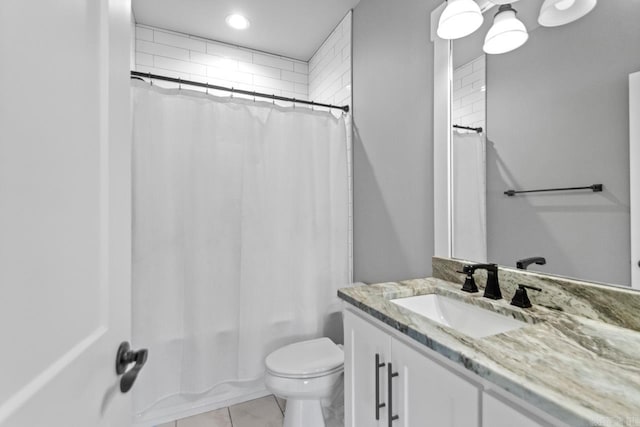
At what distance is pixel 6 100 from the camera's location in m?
0.37

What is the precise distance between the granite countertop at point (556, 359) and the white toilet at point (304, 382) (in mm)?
698

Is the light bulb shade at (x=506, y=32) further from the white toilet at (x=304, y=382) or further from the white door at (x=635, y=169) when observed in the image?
the white toilet at (x=304, y=382)

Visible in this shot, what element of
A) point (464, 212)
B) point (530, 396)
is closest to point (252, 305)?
point (464, 212)

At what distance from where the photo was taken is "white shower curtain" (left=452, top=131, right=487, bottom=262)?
1.21 m

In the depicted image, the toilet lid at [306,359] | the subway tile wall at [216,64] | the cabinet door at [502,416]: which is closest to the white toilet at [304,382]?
the toilet lid at [306,359]

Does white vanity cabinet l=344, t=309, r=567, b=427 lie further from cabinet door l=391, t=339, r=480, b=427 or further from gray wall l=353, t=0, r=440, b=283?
gray wall l=353, t=0, r=440, b=283

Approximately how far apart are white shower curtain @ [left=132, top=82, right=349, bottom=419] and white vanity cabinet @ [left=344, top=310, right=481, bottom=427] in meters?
0.87

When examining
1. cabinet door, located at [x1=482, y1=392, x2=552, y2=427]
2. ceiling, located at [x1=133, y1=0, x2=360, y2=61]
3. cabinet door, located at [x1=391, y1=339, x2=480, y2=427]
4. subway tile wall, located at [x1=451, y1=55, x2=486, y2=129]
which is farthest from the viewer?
ceiling, located at [x1=133, y1=0, x2=360, y2=61]

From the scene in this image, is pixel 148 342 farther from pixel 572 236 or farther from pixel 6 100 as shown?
pixel 572 236

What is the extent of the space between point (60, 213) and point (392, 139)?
5.14 feet

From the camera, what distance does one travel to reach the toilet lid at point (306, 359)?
145 centimetres

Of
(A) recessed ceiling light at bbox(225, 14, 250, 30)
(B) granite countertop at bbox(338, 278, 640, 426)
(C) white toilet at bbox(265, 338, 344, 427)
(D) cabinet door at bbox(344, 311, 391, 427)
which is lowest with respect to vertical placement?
(C) white toilet at bbox(265, 338, 344, 427)

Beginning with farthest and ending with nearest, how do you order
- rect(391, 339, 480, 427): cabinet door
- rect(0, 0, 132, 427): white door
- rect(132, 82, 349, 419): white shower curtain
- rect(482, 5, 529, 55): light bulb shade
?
rect(132, 82, 349, 419): white shower curtain
rect(482, 5, 529, 55): light bulb shade
rect(391, 339, 480, 427): cabinet door
rect(0, 0, 132, 427): white door

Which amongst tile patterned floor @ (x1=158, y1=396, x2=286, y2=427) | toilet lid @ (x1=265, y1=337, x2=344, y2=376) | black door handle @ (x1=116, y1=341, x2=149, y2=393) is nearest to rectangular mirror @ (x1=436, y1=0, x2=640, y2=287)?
toilet lid @ (x1=265, y1=337, x2=344, y2=376)
